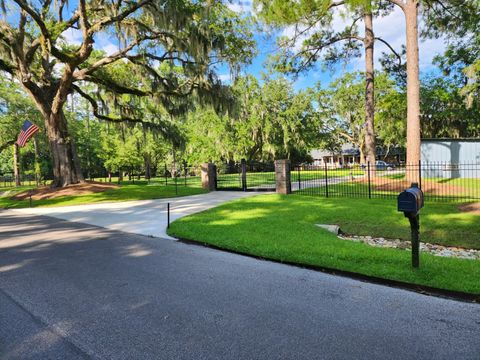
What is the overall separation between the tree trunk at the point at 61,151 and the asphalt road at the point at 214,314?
1562 centimetres

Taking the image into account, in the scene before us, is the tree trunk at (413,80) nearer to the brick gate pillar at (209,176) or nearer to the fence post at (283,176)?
the fence post at (283,176)

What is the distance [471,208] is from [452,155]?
12.8 m

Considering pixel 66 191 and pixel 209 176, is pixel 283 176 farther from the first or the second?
pixel 66 191

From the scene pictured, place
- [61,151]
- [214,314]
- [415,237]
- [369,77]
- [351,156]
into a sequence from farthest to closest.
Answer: [351,156] → [61,151] → [369,77] → [415,237] → [214,314]

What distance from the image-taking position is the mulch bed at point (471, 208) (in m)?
8.84

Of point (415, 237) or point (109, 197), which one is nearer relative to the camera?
point (415, 237)

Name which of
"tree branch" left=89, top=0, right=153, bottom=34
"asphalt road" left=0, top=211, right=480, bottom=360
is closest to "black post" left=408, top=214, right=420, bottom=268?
"asphalt road" left=0, top=211, right=480, bottom=360

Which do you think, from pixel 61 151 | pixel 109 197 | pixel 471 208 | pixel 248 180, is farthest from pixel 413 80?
pixel 61 151

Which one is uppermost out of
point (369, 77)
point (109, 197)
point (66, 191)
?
point (369, 77)

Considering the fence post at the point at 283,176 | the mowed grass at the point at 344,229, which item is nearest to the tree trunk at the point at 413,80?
the mowed grass at the point at 344,229

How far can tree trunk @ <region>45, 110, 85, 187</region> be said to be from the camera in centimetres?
1877

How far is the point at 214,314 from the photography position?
326 centimetres

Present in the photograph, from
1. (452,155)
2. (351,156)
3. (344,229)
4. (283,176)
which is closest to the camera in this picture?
(344,229)

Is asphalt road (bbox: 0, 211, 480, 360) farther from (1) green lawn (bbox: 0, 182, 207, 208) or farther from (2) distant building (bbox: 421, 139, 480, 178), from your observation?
(2) distant building (bbox: 421, 139, 480, 178)
